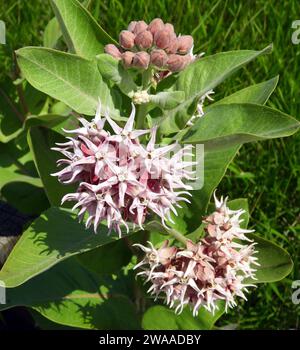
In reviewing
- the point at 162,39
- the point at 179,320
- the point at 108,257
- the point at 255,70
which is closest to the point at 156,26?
the point at 162,39

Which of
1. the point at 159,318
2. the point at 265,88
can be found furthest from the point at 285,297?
the point at 265,88

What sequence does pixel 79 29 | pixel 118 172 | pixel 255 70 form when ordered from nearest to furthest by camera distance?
pixel 118 172
pixel 79 29
pixel 255 70

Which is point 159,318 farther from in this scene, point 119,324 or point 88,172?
point 88,172

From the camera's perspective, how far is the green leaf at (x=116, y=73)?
1.08 meters

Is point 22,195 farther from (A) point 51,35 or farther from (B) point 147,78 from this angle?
(B) point 147,78

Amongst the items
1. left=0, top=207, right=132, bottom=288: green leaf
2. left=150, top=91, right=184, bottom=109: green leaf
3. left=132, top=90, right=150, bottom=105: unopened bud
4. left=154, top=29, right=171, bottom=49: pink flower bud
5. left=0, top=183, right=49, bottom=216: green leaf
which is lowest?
left=0, top=183, right=49, bottom=216: green leaf

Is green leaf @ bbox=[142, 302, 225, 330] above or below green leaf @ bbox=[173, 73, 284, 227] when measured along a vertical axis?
below

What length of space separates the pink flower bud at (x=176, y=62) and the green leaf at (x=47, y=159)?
0.39 meters

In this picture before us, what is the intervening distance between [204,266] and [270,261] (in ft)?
0.92

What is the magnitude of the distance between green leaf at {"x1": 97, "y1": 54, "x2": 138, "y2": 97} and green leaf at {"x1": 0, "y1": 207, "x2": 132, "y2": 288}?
0.91 feet

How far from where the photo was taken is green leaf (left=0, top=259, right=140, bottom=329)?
4.78 ft

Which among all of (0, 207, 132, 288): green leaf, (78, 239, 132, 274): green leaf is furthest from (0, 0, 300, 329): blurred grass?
(0, 207, 132, 288): green leaf

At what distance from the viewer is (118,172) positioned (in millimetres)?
997

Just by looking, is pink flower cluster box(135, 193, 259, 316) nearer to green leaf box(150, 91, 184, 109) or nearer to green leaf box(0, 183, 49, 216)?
green leaf box(150, 91, 184, 109)
